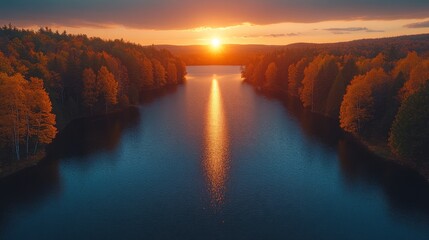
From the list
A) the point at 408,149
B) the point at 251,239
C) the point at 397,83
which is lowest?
the point at 251,239

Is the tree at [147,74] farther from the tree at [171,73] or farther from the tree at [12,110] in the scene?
the tree at [12,110]

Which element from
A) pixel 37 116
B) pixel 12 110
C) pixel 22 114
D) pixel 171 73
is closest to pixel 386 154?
pixel 37 116

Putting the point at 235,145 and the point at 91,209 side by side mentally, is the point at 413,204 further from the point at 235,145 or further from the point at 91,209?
the point at 91,209

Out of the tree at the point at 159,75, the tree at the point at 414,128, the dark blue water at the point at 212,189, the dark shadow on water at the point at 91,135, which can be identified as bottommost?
the dark blue water at the point at 212,189

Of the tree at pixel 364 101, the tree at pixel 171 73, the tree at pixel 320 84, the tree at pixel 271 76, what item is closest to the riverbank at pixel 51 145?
the tree at pixel 171 73

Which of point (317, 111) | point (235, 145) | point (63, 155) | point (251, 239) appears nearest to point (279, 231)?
point (251, 239)
